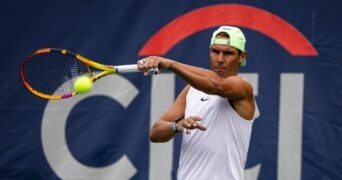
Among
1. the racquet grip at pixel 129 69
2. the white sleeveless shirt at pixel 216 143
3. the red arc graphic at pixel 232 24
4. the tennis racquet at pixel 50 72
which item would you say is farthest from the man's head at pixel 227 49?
the red arc graphic at pixel 232 24

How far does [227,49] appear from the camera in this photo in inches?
159

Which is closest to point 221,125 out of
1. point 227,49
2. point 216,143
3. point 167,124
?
point 216,143

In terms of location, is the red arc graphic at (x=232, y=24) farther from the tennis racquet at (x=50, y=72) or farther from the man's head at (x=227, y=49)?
the man's head at (x=227, y=49)

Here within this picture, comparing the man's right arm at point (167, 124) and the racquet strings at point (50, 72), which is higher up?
the racquet strings at point (50, 72)

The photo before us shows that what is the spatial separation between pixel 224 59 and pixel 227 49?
0.20 ft

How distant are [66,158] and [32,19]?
121 centimetres

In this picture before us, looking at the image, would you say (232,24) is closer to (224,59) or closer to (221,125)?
(224,59)

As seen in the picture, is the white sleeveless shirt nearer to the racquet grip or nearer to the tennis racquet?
the racquet grip

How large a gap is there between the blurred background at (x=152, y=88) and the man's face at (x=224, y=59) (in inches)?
66.3

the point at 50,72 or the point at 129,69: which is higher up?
the point at 129,69

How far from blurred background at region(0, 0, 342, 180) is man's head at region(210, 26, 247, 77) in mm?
1668

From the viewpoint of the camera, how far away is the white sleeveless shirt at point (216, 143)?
4023 mm

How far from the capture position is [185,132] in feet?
12.8

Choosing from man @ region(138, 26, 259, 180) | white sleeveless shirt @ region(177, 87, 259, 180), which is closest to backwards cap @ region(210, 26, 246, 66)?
man @ region(138, 26, 259, 180)
